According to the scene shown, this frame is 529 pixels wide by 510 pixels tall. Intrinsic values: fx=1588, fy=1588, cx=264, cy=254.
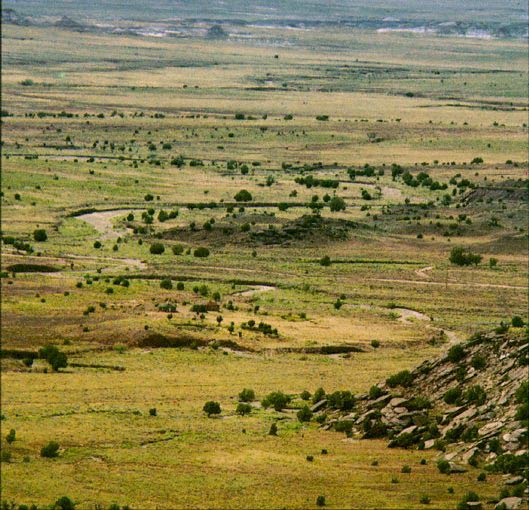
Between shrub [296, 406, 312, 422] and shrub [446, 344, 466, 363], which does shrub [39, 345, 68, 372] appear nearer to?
shrub [296, 406, 312, 422]

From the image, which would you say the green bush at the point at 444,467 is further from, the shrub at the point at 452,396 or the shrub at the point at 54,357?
the shrub at the point at 54,357

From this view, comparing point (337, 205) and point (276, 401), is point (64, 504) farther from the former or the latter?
point (337, 205)

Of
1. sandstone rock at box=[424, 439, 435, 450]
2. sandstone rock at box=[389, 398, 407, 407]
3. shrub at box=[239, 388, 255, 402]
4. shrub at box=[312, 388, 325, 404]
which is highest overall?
sandstone rock at box=[389, 398, 407, 407]

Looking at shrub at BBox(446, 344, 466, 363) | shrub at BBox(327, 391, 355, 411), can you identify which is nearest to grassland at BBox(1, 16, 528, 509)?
shrub at BBox(327, 391, 355, 411)

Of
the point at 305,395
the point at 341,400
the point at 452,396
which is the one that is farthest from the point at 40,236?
the point at 452,396

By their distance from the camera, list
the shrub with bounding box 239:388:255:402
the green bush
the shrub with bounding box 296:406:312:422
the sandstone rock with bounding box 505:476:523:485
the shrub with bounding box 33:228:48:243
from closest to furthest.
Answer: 1. the sandstone rock with bounding box 505:476:523:485
2. the green bush
3. the shrub with bounding box 296:406:312:422
4. the shrub with bounding box 239:388:255:402
5. the shrub with bounding box 33:228:48:243

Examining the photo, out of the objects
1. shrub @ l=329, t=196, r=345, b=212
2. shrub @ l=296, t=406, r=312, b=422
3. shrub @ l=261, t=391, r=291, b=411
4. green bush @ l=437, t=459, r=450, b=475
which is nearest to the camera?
green bush @ l=437, t=459, r=450, b=475
